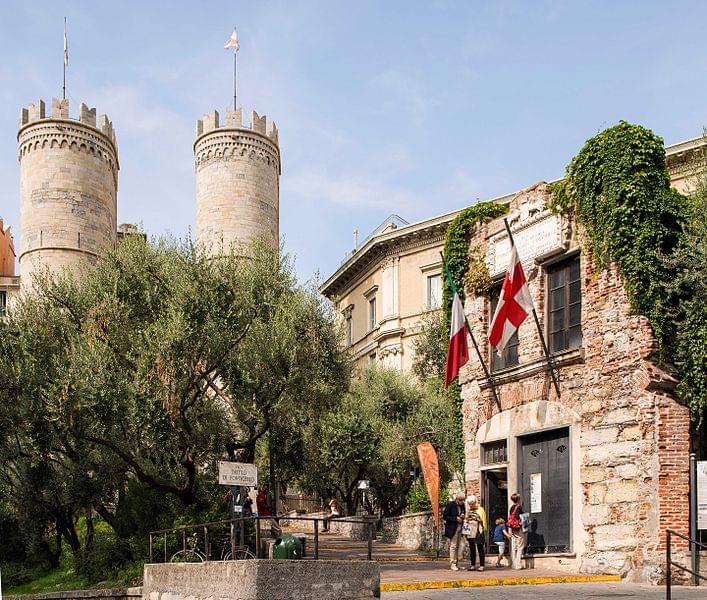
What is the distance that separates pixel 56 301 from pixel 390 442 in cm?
1685

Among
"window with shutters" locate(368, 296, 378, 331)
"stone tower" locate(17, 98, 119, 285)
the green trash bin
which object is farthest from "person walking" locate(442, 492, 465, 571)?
"stone tower" locate(17, 98, 119, 285)

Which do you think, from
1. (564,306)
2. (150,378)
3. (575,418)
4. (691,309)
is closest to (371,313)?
(150,378)

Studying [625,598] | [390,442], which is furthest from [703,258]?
[390,442]

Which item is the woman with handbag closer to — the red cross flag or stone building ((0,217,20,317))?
the red cross flag

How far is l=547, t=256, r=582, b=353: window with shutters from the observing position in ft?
64.1

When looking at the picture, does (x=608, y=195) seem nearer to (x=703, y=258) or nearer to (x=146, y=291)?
(x=703, y=258)

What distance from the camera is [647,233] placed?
17.8m

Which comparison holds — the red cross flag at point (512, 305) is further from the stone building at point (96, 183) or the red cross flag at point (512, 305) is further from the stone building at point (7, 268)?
the stone building at point (7, 268)

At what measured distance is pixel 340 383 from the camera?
2759cm

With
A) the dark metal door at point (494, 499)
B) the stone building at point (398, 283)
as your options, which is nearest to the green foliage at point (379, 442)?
the stone building at point (398, 283)

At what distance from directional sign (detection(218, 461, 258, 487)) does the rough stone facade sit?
18.2 feet

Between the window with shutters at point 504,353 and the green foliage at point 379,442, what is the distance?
1384cm

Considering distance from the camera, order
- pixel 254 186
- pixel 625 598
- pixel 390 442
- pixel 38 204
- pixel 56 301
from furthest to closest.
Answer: pixel 254 186, pixel 38 204, pixel 390 442, pixel 56 301, pixel 625 598

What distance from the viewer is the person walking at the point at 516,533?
64.0 ft
